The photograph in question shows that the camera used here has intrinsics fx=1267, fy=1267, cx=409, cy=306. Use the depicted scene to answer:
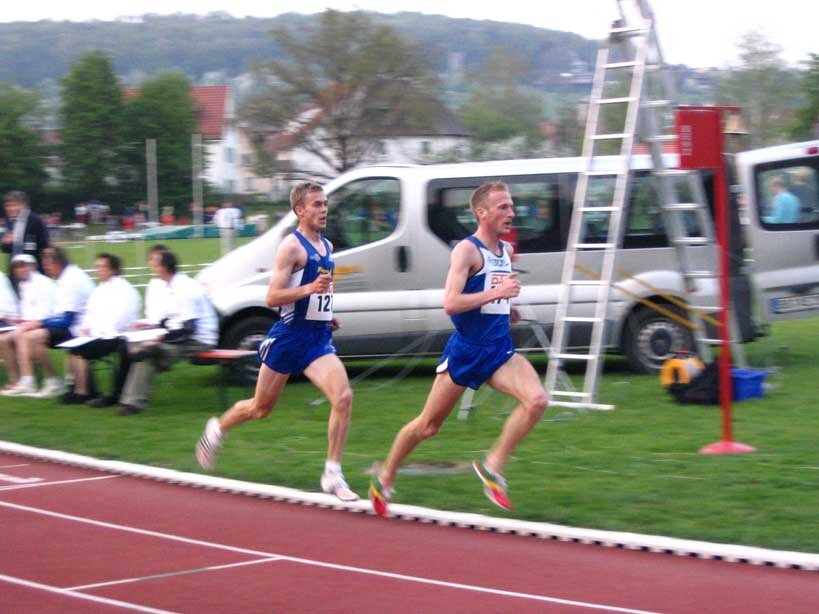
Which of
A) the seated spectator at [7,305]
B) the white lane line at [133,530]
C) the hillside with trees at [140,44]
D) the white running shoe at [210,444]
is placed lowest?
the white lane line at [133,530]

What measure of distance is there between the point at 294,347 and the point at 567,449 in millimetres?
2750

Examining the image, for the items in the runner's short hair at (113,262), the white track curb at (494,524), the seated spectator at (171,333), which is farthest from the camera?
the runner's short hair at (113,262)

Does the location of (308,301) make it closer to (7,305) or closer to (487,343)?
(487,343)

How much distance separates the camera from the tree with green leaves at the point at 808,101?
4253 centimetres

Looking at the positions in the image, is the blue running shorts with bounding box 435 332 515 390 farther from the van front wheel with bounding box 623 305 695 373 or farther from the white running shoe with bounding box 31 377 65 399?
the white running shoe with bounding box 31 377 65 399

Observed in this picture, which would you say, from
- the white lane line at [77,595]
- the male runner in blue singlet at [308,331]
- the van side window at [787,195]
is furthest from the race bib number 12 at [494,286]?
the van side window at [787,195]

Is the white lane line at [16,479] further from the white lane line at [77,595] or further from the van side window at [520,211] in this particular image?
the van side window at [520,211]

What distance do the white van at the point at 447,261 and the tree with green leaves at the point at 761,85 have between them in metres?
38.5

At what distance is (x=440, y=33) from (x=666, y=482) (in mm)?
127123

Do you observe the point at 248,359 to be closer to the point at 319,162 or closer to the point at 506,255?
the point at 506,255

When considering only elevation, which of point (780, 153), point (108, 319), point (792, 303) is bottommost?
point (108, 319)

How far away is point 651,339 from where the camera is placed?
45.3 ft

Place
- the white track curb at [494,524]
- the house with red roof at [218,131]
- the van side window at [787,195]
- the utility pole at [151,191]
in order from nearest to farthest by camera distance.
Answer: the white track curb at [494,524] → the van side window at [787,195] → the utility pole at [151,191] → the house with red roof at [218,131]

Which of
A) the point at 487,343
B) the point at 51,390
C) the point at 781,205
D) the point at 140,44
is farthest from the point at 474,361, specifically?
the point at 140,44
